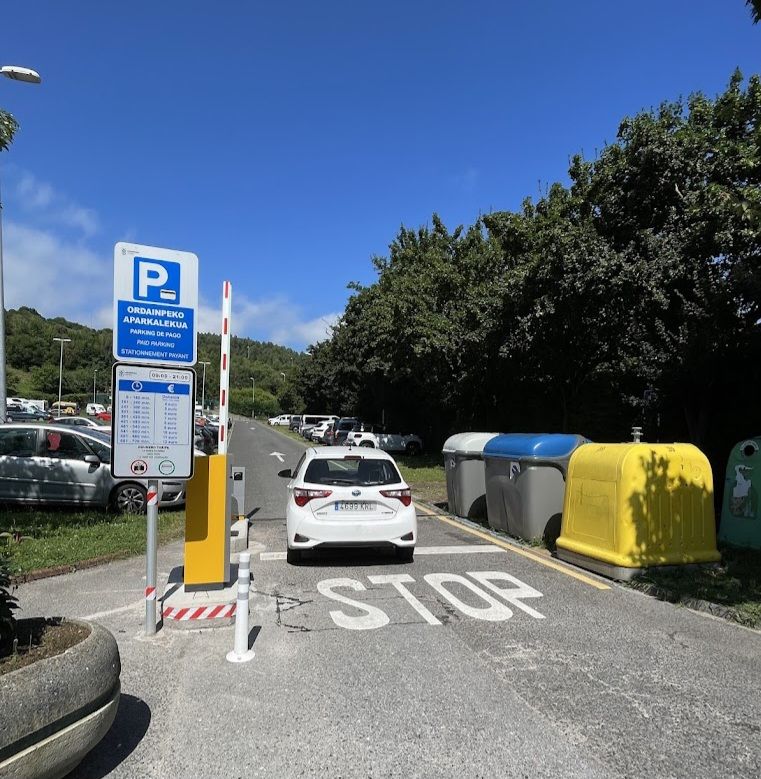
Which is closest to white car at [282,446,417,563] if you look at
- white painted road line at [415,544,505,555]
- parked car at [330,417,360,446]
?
white painted road line at [415,544,505,555]

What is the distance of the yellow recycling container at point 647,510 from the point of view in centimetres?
707

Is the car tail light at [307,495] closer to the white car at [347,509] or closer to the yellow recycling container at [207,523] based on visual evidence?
the white car at [347,509]

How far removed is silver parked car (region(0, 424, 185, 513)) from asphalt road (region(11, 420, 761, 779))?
4511 millimetres

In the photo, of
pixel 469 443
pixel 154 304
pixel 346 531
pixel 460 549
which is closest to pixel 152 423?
pixel 154 304

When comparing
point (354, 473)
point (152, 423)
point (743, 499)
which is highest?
point (152, 423)

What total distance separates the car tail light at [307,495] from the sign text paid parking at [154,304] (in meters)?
2.61

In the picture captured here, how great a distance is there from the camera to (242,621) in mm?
4805

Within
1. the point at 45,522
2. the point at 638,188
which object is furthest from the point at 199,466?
the point at 638,188

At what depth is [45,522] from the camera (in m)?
10.2

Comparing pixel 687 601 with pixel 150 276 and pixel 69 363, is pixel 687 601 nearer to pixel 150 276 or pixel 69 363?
pixel 150 276

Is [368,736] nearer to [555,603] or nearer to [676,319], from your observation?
[555,603]

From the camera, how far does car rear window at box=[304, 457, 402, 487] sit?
7.88m

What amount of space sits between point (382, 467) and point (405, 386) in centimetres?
2682

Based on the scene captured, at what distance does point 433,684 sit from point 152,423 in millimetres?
3142
